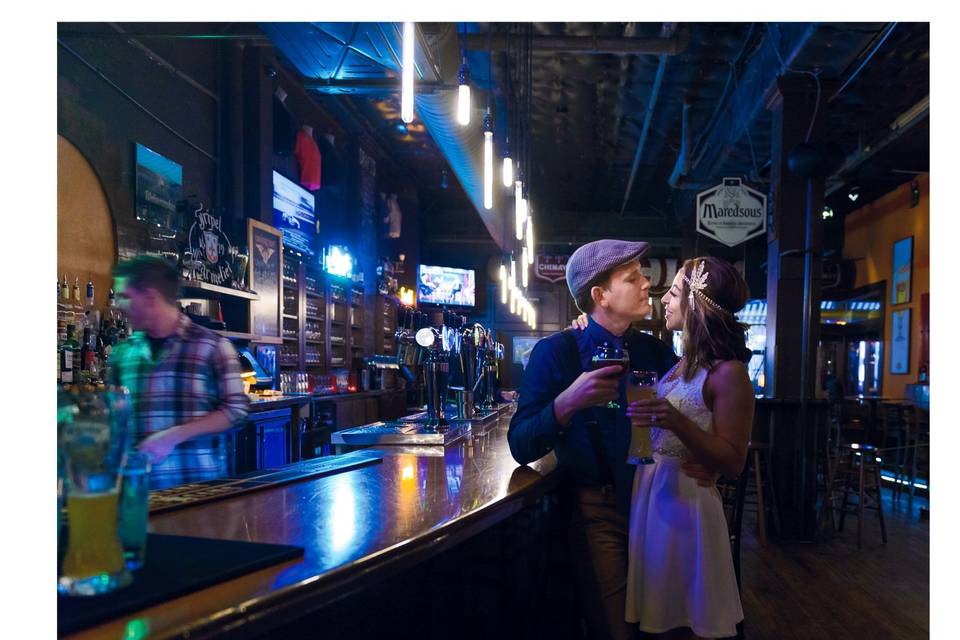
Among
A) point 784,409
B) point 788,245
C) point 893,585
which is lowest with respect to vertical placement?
point 893,585

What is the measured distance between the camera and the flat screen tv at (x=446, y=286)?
37.6 ft

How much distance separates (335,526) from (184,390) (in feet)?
5.01

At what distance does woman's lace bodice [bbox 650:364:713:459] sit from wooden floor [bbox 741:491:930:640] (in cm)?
191

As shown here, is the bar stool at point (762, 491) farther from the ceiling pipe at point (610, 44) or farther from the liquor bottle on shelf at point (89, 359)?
the liquor bottle on shelf at point (89, 359)

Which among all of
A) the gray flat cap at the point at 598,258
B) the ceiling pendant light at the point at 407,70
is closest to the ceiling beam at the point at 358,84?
the ceiling pendant light at the point at 407,70

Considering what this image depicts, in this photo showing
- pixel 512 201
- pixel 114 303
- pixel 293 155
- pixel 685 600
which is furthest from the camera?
pixel 512 201

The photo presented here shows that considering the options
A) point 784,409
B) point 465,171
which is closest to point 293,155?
point 465,171

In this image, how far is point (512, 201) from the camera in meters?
8.62

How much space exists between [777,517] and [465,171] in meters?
3.60

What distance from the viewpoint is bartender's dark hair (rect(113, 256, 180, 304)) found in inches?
97.7

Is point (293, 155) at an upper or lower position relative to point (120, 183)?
upper

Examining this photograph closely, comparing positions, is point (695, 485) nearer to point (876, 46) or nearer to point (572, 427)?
point (572, 427)

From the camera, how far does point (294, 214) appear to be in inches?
259

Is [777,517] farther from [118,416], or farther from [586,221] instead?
[586,221]
